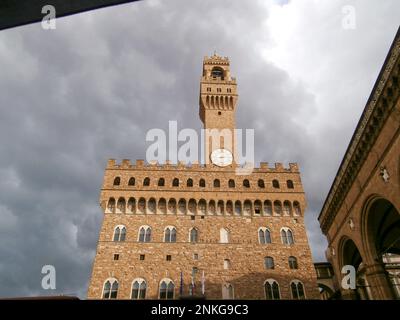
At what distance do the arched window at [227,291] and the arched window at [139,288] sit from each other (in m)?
5.88

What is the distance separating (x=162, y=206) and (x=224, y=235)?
19.5ft

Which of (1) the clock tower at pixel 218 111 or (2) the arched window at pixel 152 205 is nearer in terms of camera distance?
(2) the arched window at pixel 152 205

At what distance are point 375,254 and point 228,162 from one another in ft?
50.2

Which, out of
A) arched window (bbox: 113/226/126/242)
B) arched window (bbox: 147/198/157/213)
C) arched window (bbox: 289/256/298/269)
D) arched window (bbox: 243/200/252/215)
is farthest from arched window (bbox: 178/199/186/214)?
arched window (bbox: 289/256/298/269)

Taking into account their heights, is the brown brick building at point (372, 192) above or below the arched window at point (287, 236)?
below

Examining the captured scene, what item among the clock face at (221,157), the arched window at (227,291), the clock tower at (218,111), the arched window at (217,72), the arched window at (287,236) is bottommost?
the arched window at (227,291)

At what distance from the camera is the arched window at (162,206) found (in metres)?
25.0

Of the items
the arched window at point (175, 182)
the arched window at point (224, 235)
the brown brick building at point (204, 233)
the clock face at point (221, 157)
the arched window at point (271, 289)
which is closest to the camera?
the arched window at point (271, 289)

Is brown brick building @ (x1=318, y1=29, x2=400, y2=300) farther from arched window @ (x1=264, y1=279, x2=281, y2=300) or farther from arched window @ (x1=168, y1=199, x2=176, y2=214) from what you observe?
arched window @ (x1=168, y1=199, x2=176, y2=214)

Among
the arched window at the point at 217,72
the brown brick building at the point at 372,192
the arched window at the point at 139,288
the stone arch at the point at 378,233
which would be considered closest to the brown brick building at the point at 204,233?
the arched window at the point at 139,288

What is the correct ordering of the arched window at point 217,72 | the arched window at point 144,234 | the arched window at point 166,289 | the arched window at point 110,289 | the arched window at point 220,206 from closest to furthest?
the arched window at point 110,289
the arched window at point 166,289
the arched window at point 144,234
the arched window at point 220,206
the arched window at point 217,72

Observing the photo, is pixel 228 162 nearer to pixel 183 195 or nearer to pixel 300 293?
pixel 183 195

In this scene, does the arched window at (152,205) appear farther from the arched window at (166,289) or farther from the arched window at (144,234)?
the arched window at (166,289)
